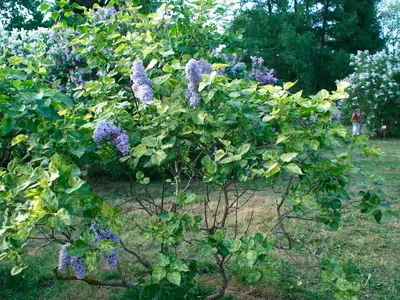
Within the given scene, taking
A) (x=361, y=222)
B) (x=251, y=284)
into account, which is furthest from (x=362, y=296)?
(x=361, y=222)

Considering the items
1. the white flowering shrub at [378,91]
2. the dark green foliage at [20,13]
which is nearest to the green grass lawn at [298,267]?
the white flowering shrub at [378,91]

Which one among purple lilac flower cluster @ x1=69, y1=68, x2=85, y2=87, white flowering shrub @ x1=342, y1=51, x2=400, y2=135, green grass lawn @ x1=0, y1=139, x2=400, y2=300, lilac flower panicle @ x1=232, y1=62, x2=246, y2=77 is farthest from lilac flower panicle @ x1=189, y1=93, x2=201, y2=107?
white flowering shrub @ x1=342, y1=51, x2=400, y2=135

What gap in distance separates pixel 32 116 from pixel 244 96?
37.0 inches

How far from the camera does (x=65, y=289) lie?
2945 mm

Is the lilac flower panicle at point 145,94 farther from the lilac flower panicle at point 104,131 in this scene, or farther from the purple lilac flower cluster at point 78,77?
the purple lilac flower cluster at point 78,77

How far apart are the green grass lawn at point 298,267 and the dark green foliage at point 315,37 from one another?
49.0 feet

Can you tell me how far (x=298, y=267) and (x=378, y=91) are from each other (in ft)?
34.7

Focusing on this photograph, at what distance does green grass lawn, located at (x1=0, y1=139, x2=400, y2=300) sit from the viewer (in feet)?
9.41

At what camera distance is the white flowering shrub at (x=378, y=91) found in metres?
12.4

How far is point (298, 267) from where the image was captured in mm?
3293

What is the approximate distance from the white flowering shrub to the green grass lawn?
351 inches

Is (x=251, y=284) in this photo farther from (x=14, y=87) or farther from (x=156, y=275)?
(x=14, y=87)

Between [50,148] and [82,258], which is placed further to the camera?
[50,148]

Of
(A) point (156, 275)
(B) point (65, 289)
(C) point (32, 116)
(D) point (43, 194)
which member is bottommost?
(B) point (65, 289)
